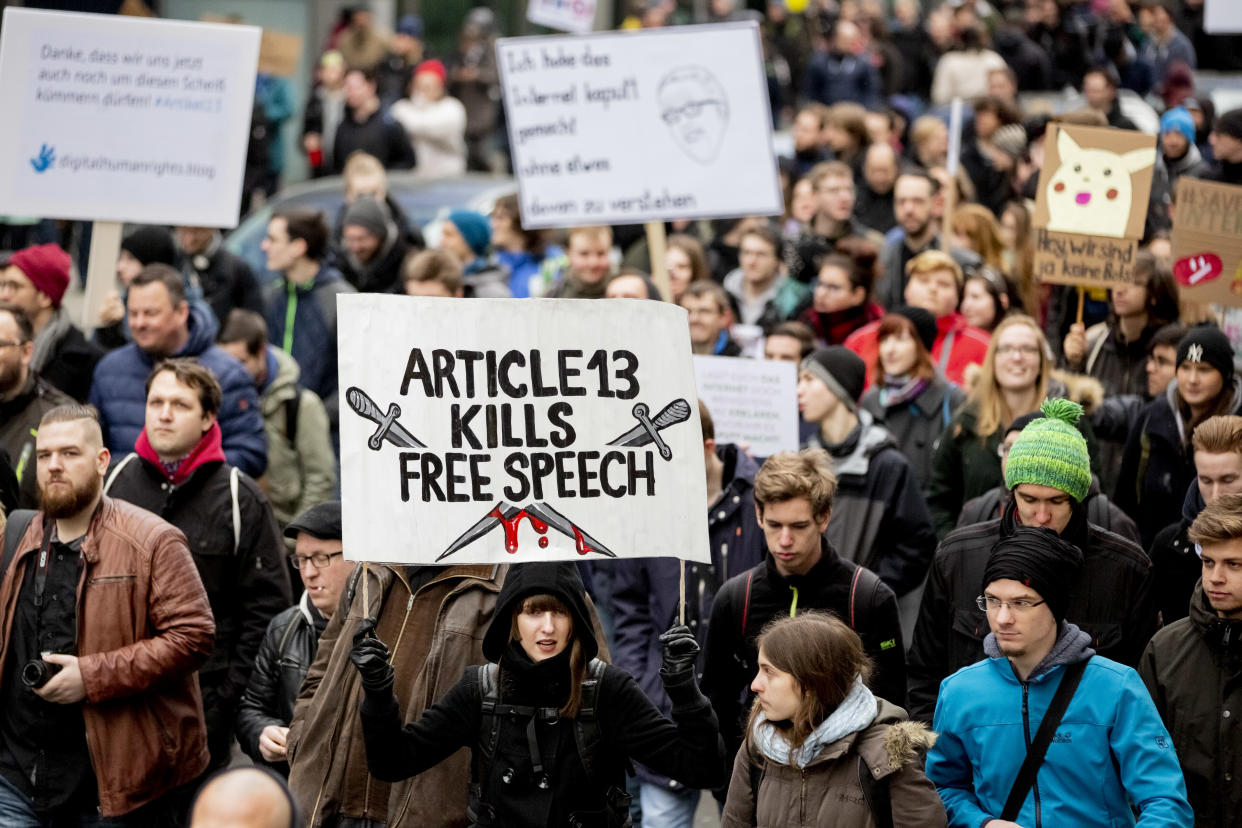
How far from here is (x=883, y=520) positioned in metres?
7.14

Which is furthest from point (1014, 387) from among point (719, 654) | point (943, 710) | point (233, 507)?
point (233, 507)

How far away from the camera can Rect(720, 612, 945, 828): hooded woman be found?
4.88 metres

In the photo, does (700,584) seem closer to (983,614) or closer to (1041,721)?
(983,614)

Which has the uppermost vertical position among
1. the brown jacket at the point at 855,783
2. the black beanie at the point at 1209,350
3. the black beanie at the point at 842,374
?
the black beanie at the point at 1209,350

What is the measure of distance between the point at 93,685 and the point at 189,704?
17.4 inches

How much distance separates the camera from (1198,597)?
558 centimetres

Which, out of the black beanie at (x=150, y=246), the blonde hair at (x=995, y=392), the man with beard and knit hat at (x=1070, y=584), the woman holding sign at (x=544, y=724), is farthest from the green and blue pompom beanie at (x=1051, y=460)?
the black beanie at (x=150, y=246)

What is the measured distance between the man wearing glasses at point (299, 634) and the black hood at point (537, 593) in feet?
3.42

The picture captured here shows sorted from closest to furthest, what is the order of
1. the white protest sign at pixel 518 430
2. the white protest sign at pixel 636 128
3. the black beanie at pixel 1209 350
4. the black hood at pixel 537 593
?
the black hood at pixel 537 593 < the white protest sign at pixel 518 430 < the black beanie at pixel 1209 350 < the white protest sign at pixel 636 128

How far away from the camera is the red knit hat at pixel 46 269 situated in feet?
28.7

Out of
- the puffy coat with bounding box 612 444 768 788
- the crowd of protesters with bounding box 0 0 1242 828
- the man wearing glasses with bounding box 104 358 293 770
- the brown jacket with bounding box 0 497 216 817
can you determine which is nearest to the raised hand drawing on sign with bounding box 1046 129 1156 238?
the crowd of protesters with bounding box 0 0 1242 828

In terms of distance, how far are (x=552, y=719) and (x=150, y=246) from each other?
18.3ft

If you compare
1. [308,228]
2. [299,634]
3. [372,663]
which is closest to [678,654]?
[372,663]

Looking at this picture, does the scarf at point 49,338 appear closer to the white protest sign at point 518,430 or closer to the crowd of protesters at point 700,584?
the crowd of protesters at point 700,584
